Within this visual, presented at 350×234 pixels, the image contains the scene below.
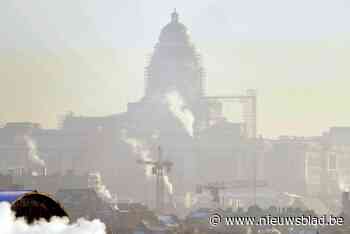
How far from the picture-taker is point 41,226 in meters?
59.8

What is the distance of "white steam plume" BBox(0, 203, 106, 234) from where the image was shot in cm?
5794

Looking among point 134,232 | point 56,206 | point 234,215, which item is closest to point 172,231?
point 134,232

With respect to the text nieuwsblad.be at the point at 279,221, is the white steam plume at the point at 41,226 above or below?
above

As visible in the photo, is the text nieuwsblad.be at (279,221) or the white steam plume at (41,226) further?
the text nieuwsblad.be at (279,221)

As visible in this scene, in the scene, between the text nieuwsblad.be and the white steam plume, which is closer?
the white steam plume

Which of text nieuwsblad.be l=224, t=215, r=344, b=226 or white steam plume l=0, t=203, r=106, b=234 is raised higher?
white steam plume l=0, t=203, r=106, b=234

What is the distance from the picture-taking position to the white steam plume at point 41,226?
5794 cm

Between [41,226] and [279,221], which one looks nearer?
[41,226]

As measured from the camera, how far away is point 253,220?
516 feet

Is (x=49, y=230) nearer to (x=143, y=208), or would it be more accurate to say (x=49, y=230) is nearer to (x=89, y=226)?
(x=89, y=226)

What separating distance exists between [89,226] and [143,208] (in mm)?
111118

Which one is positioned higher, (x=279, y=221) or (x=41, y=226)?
(x=41, y=226)

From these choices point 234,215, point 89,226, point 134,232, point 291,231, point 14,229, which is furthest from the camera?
point 234,215

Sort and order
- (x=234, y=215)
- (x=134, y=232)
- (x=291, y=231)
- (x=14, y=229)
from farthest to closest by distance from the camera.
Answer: (x=234, y=215)
(x=291, y=231)
(x=134, y=232)
(x=14, y=229)
